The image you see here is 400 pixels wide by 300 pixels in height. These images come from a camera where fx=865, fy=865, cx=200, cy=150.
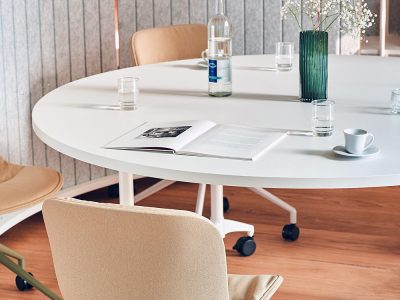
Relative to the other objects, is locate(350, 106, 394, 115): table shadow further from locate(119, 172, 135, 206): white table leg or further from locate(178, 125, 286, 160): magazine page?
locate(119, 172, 135, 206): white table leg

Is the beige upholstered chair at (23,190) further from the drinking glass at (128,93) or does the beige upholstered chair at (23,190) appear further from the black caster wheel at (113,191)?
the black caster wheel at (113,191)

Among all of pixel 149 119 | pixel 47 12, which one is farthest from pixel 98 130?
pixel 47 12

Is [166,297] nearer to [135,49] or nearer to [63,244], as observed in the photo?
Answer: [63,244]

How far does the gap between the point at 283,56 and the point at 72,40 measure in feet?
4.05

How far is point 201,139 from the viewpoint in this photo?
6.89ft

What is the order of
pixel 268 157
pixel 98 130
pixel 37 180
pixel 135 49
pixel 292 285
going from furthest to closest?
pixel 135 49 → pixel 292 285 → pixel 37 180 → pixel 98 130 → pixel 268 157

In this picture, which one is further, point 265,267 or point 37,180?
point 265,267

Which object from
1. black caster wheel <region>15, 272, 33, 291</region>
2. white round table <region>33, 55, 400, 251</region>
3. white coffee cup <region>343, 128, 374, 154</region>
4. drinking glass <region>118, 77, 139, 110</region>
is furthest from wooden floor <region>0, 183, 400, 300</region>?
white coffee cup <region>343, 128, 374, 154</region>

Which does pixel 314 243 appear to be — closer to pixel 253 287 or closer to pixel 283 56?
pixel 283 56

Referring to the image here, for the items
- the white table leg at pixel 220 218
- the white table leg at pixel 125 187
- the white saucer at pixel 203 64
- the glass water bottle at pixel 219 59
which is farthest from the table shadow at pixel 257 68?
the white table leg at pixel 125 187

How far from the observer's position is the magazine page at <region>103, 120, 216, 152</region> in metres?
2.04

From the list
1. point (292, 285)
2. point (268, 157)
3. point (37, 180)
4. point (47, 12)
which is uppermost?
point (47, 12)

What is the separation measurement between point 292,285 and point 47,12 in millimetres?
1640

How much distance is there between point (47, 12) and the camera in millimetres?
3822
